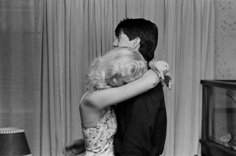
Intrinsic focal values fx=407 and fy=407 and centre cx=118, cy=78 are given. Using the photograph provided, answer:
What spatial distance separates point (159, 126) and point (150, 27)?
321 millimetres

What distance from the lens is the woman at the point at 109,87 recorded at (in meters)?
1.19

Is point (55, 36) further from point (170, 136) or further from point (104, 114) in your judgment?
point (104, 114)

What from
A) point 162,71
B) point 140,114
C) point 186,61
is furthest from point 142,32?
point 186,61

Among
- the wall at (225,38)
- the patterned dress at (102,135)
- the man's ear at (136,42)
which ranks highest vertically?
the wall at (225,38)

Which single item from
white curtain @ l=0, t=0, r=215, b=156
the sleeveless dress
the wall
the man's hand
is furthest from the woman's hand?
the wall

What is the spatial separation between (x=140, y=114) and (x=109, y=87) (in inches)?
4.9

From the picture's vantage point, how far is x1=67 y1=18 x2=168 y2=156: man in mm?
1190

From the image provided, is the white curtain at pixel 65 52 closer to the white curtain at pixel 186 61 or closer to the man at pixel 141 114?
the white curtain at pixel 186 61

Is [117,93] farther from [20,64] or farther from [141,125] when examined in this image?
[20,64]

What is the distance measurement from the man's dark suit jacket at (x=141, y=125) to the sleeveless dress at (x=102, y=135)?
0.06 ft

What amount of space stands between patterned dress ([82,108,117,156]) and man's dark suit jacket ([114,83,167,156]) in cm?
2

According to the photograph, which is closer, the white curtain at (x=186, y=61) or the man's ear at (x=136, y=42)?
the man's ear at (x=136, y=42)

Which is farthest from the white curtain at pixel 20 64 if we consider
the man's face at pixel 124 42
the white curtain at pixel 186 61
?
the man's face at pixel 124 42

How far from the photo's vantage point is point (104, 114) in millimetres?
1263
